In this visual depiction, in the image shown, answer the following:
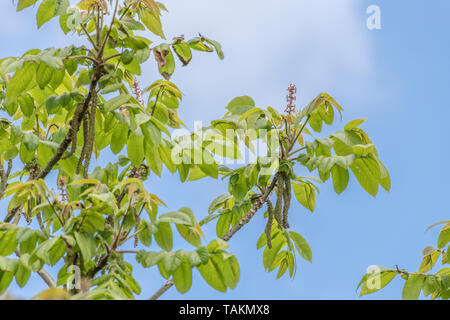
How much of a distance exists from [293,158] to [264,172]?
Result: 21 centimetres

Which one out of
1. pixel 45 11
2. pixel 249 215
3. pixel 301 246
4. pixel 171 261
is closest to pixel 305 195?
pixel 301 246

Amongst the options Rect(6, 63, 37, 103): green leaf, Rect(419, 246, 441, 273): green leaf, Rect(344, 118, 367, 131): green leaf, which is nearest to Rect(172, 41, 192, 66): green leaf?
Rect(6, 63, 37, 103): green leaf

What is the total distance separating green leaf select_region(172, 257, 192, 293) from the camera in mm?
2109

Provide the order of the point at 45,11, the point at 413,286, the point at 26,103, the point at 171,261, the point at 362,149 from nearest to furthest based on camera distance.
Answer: the point at 171,261, the point at 362,149, the point at 45,11, the point at 413,286, the point at 26,103

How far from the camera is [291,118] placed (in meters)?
2.82

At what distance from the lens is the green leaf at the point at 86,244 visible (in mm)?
2039

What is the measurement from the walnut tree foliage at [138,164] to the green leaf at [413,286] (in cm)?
51

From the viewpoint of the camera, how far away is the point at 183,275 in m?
2.12

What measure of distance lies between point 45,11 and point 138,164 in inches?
34.2

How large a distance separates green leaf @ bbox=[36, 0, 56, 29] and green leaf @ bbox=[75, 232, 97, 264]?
116cm

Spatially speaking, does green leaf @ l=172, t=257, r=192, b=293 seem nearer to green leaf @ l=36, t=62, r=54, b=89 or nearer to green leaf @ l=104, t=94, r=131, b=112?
green leaf @ l=104, t=94, r=131, b=112

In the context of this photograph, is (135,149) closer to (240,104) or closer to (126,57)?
(126,57)

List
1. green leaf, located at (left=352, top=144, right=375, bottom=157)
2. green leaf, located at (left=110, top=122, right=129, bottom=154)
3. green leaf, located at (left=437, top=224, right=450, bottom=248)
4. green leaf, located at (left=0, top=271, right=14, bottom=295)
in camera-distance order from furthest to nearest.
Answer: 1. green leaf, located at (left=437, top=224, right=450, bottom=248)
2. green leaf, located at (left=110, top=122, right=129, bottom=154)
3. green leaf, located at (left=352, top=144, right=375, bottom=157)
4. green leaf, located at (left=0, top=271, right=14, bottom=295)
